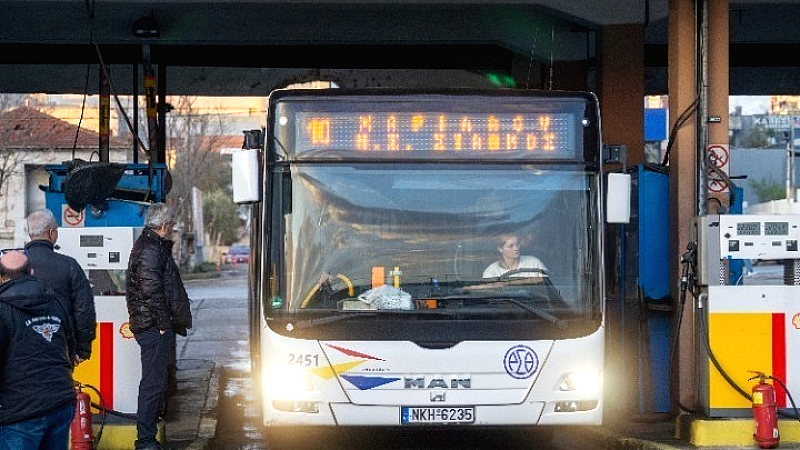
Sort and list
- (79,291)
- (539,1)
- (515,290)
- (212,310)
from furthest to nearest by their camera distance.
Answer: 1. (212,310)
2. (539,1)
3. (515,290)
4. (79,291)

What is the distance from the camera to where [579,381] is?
10984 mm

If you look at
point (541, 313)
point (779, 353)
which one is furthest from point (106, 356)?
point (779, 353)

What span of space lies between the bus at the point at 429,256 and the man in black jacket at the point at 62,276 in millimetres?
1541

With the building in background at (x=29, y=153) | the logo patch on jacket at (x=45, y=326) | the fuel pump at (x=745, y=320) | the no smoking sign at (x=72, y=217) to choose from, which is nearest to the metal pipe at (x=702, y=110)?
the fuel pump at (x=745, y=320)

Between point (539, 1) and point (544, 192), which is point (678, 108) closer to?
point (544, 192)

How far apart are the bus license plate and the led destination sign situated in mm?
1869

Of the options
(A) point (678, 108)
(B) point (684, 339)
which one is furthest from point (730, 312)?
(A) point (678, 108)

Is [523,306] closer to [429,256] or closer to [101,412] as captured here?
[429,256]

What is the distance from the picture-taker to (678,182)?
13141mm

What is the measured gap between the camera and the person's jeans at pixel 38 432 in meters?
7.56

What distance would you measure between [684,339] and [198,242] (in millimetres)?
62010

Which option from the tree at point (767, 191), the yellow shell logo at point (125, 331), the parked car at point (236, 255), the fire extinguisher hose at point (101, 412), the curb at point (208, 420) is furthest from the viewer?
the parked car at point (236, 255)

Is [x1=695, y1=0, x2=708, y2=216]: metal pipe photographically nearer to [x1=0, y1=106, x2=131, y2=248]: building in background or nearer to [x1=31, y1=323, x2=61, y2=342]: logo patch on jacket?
[x1=31, y1=323, x2=61, y2=342]: logo patch on jacket

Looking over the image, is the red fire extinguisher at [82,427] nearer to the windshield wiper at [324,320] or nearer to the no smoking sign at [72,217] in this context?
the windshield wiper at [324,320]
